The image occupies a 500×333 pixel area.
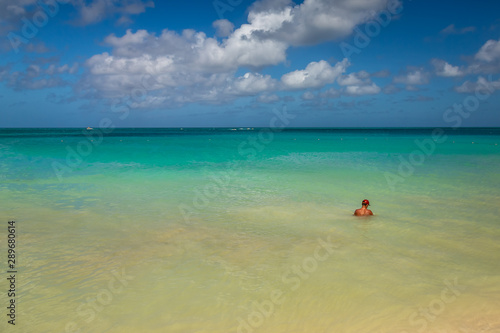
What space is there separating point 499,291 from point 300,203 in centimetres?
634

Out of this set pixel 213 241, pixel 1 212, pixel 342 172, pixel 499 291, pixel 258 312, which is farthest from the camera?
pixel 342 172

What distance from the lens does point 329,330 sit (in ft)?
14.2

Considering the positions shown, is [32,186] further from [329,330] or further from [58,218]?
[329,330]

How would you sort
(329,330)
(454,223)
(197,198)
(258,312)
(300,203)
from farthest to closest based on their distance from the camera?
(197,198)
(300,203)
(454,223)
(258,312)
(329,330)

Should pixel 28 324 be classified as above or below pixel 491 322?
below

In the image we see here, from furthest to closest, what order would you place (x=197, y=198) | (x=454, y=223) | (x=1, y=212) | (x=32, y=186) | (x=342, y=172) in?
(x=342, y=172) < (x=32, y=186) < (x=197, y=198) < (x=1, y=212) < (x=454, y=223)

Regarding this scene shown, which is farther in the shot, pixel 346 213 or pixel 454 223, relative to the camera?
pixel 346 213

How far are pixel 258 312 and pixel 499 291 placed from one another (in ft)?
12.8

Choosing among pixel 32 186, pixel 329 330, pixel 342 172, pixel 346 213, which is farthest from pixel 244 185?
pixel 329 330

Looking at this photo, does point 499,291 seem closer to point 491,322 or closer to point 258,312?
point 491,322

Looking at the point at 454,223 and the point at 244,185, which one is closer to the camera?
the point at 454,223

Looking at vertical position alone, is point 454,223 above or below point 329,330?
above

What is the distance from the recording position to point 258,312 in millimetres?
4676

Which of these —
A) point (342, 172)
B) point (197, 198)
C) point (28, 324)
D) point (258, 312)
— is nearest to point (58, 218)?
point (197, 198)
